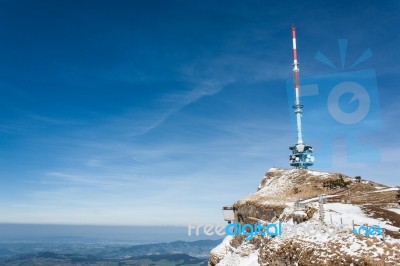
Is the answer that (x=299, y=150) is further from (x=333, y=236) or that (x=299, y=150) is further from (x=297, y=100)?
(x=333, y=236)

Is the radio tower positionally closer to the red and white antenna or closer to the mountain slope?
the red and white antenna

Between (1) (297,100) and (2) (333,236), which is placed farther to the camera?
(1) (297,100)

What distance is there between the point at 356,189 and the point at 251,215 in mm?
22819

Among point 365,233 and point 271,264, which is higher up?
point 365,233

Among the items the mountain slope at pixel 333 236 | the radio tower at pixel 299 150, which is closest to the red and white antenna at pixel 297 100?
the radio tower at pixel 299 150

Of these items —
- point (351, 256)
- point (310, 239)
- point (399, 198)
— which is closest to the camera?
point (351, 256)

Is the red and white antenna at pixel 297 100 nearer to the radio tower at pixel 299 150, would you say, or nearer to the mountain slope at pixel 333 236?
the radio tower at pixel 299 150

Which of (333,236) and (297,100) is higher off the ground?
(297,100)

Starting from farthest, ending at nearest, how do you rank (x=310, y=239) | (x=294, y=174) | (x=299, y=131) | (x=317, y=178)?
(x=299, y=131)
(x=294, y=174)
(x=317, y=178)
(x=310, y=239)

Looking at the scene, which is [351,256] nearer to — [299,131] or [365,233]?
[365,233]

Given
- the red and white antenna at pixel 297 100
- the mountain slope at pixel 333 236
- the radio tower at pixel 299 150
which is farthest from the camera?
the radio tower at pixel 299 150

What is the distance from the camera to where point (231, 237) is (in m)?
76.5

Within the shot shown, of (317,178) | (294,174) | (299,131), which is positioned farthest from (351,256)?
(299,131)

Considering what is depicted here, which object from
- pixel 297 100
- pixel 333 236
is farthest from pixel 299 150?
pixel 333 236
